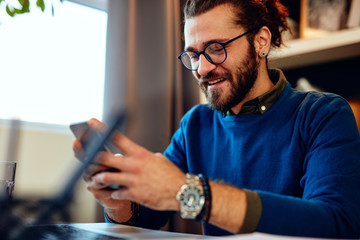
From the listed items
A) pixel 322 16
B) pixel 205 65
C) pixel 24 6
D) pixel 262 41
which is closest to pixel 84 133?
pixel 24 6

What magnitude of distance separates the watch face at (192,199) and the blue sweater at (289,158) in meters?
→ 0.12

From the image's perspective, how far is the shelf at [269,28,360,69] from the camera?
1406 millimetres

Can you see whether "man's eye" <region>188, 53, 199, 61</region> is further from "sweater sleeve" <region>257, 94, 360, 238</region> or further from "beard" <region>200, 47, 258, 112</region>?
"sweater sleeve" <region>257, 94, 360, 238</region>

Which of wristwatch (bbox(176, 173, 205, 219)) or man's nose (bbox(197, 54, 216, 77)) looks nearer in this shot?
wristwatch (bbox(176, 173, 205, 219))

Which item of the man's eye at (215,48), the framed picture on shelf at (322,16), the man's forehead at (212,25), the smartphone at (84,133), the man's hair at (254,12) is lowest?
the smartphone at (84,133)

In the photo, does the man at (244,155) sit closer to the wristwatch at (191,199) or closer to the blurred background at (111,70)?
the wristwatch at (191,199)

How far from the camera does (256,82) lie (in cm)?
117

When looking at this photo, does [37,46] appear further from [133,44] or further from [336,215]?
[336,215]

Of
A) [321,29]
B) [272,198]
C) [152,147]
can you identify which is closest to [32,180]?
[152,147]

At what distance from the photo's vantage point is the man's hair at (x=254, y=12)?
44.3 inches

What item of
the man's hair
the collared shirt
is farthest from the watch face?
the man's hair

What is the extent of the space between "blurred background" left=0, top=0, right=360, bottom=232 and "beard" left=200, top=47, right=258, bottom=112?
0.28m

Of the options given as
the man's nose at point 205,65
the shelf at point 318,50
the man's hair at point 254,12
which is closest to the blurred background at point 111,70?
the shelf at point 318,50

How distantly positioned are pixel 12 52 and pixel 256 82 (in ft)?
3.75
